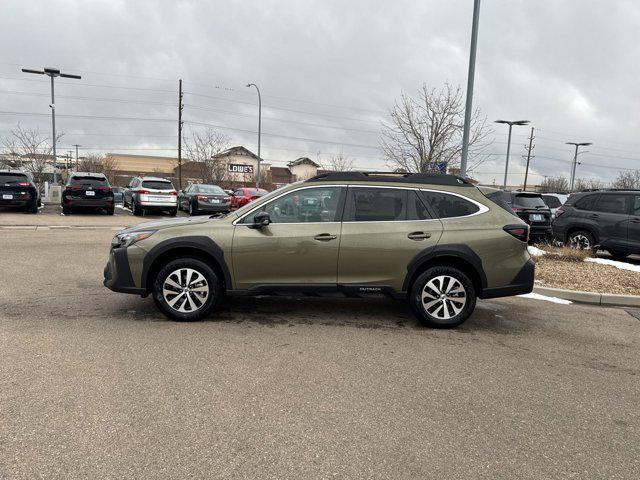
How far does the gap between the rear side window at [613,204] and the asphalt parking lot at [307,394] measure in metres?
5.68

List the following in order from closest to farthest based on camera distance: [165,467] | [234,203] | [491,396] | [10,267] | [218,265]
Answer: [165,467] < [491,396] < [218,265] < [10,267] < [234,203]

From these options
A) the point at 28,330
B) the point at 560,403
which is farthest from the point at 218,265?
the point at 560,403

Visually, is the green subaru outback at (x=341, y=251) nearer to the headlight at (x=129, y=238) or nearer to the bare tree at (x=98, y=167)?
the headlight at (x=129, y=238)

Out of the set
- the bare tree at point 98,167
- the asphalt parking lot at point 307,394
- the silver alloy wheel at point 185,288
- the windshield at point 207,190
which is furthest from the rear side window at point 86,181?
the bare tree at point 98,167

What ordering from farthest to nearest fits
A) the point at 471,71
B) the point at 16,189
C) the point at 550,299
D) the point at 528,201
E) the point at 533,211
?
the point at 16,189
the point at 528,201
the point at 533,211
the point at 471,71
the point at 550,299

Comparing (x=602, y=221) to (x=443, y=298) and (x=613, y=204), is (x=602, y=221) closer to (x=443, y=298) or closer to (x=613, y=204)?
(x=613, y=204)

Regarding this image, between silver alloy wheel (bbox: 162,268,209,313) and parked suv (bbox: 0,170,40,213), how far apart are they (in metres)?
15.8

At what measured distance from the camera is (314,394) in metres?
3.74

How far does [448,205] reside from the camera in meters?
5.65

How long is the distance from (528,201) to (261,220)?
1116cm

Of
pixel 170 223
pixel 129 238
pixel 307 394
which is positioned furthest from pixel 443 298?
pixel 129 238

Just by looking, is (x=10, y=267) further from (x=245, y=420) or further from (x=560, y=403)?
(x=560, y=403)

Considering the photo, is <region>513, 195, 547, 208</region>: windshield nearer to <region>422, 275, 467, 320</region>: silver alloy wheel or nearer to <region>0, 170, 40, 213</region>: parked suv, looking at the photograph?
<region>422, 275, 467, 320</region>: silver alloy wheel

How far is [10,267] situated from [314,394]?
698 centimetres
